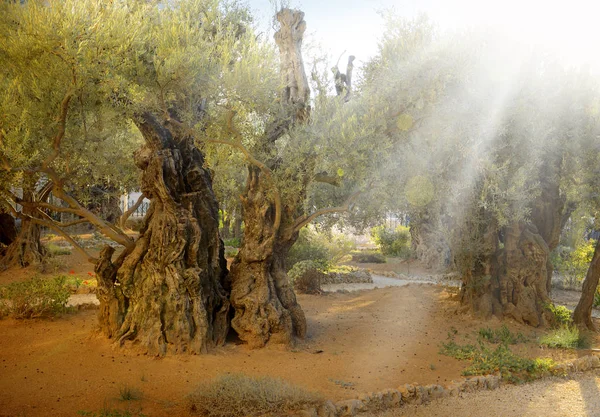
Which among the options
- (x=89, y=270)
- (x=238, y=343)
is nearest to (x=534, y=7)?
(x=238, y=343)

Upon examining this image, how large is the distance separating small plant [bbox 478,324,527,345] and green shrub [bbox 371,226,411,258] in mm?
16093

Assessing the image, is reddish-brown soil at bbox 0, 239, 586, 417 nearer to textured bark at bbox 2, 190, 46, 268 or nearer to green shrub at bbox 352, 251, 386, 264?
textured bark at bbox 2, 190, 46, 268

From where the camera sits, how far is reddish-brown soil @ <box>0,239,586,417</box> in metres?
6.45

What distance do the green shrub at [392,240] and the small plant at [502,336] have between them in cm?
1609

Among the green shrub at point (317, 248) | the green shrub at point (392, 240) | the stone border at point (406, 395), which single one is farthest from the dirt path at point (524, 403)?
the green shrub at point (392, 240)

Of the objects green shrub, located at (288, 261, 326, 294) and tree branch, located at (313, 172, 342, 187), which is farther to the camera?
green shrub, located at (288, 261, 326, 294)

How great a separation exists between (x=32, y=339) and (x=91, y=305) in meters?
2.94

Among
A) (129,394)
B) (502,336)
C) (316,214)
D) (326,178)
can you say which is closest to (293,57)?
(326,178)

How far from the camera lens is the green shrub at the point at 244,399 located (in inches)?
238

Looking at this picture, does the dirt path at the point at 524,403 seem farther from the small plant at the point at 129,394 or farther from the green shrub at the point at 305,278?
the green shrub at the point at 305,278

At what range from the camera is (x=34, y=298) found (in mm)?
10195

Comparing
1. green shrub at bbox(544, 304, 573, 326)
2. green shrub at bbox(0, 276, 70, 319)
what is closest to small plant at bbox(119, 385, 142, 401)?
→ green shrub at bbox(0, 276, 70, 319)

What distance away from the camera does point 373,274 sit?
71.0 feet

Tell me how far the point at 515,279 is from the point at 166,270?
759 centimetres
